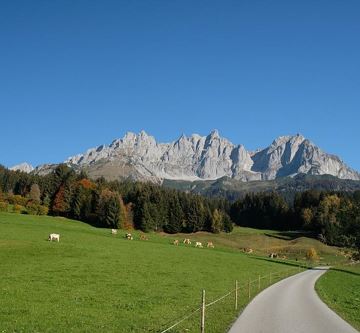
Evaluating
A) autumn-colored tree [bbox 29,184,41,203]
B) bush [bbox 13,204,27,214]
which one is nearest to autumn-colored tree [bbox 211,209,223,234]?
autumn-colored tree [bbox 29,184,41,203]

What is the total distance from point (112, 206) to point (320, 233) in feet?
300

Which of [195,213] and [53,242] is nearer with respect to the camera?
[53,242]

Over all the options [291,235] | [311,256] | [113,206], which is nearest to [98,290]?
[311,256]

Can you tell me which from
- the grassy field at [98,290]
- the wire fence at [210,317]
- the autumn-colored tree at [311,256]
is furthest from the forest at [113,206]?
the wire fence at [210,317]

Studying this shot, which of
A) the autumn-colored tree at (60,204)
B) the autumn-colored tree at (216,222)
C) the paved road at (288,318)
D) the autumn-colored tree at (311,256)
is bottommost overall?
the autumn-colored tree at (311,256)

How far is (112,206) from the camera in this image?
14750cm

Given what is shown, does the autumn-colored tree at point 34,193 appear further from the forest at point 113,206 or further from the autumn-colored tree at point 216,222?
the autumn-colored tree at point 216,222

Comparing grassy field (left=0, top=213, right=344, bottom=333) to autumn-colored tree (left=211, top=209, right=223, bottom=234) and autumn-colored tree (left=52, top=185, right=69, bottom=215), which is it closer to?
autumn-colored tree (left=52, top=185, right=69, bottom=215)

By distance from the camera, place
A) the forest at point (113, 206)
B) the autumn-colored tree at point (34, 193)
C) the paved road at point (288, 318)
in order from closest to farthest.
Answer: the paved road at point (288, 318) → the forest at point (113, 206) → the autumn-colored tree at point (34, 193)

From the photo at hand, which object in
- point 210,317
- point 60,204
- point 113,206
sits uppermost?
point 60,204

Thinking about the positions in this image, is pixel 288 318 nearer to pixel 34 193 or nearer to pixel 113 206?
pixel 113 206

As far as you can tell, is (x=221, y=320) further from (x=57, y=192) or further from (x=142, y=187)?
(x=142, y=187)

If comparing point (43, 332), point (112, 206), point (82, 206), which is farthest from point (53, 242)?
point (82, 206)

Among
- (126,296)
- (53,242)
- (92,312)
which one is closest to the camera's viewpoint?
(92,312)
